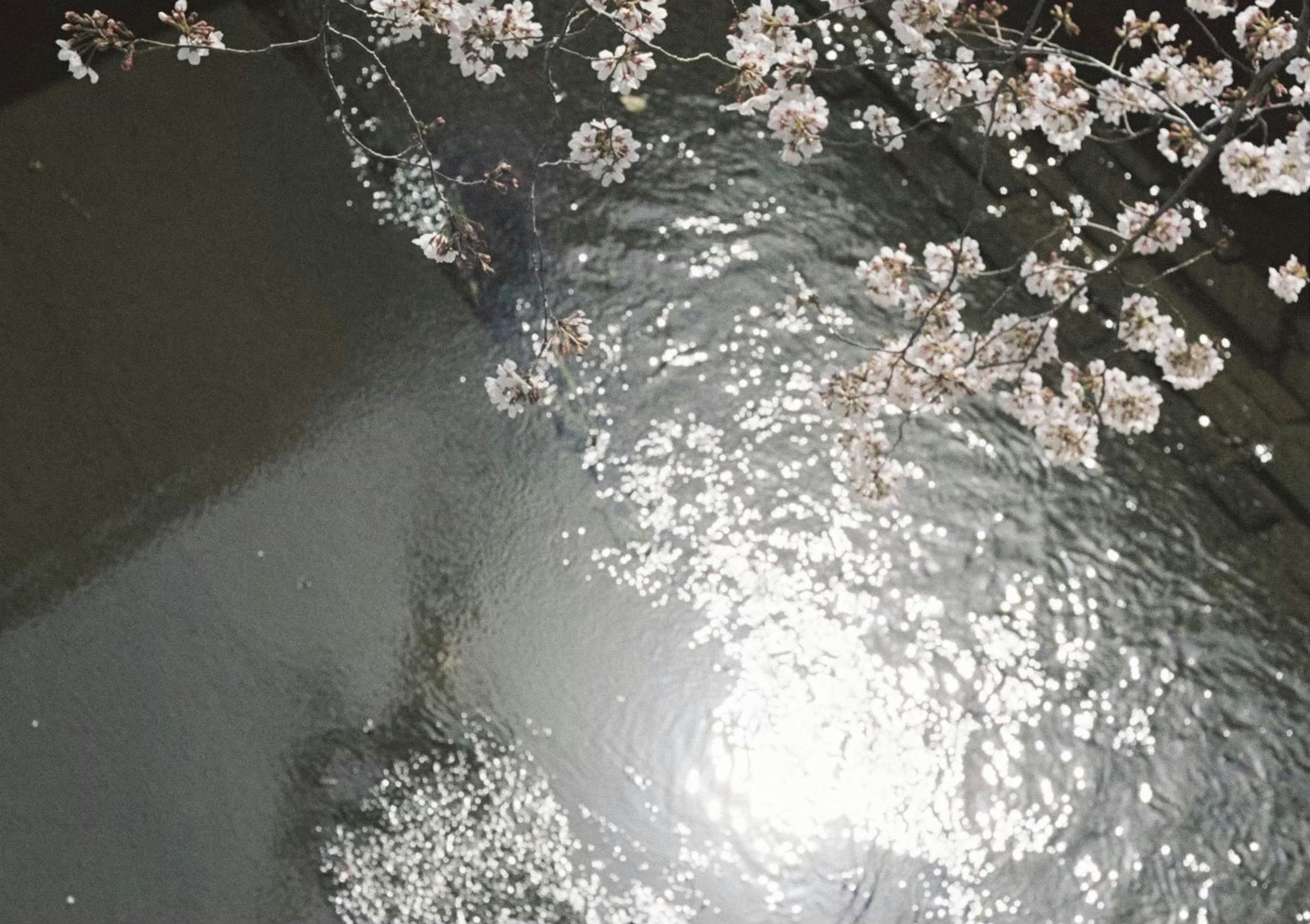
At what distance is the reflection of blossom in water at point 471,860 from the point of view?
293cm

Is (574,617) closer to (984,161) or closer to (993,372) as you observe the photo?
(993,372)

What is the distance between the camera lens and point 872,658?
337cm

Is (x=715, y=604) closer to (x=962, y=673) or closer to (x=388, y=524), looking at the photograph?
(x=962, y=673)

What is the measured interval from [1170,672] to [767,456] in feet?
4.15

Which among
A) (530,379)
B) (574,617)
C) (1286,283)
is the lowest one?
(574,617)

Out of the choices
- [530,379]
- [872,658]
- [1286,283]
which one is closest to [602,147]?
[530,379]

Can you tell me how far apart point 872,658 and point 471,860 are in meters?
1.17

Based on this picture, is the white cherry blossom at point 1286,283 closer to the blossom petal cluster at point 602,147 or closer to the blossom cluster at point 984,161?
the blossom cluster at point 984,161

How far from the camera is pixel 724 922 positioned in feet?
9.75

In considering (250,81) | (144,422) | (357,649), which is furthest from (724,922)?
(250,81)

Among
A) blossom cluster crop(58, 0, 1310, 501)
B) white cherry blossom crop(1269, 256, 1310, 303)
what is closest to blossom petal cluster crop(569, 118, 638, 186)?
blossom cluster crop(58, 0, 1310, 501)

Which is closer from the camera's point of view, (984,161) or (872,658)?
(984,161)

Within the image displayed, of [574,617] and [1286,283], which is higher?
[1286,283]

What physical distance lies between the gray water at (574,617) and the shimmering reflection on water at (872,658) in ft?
0.03
